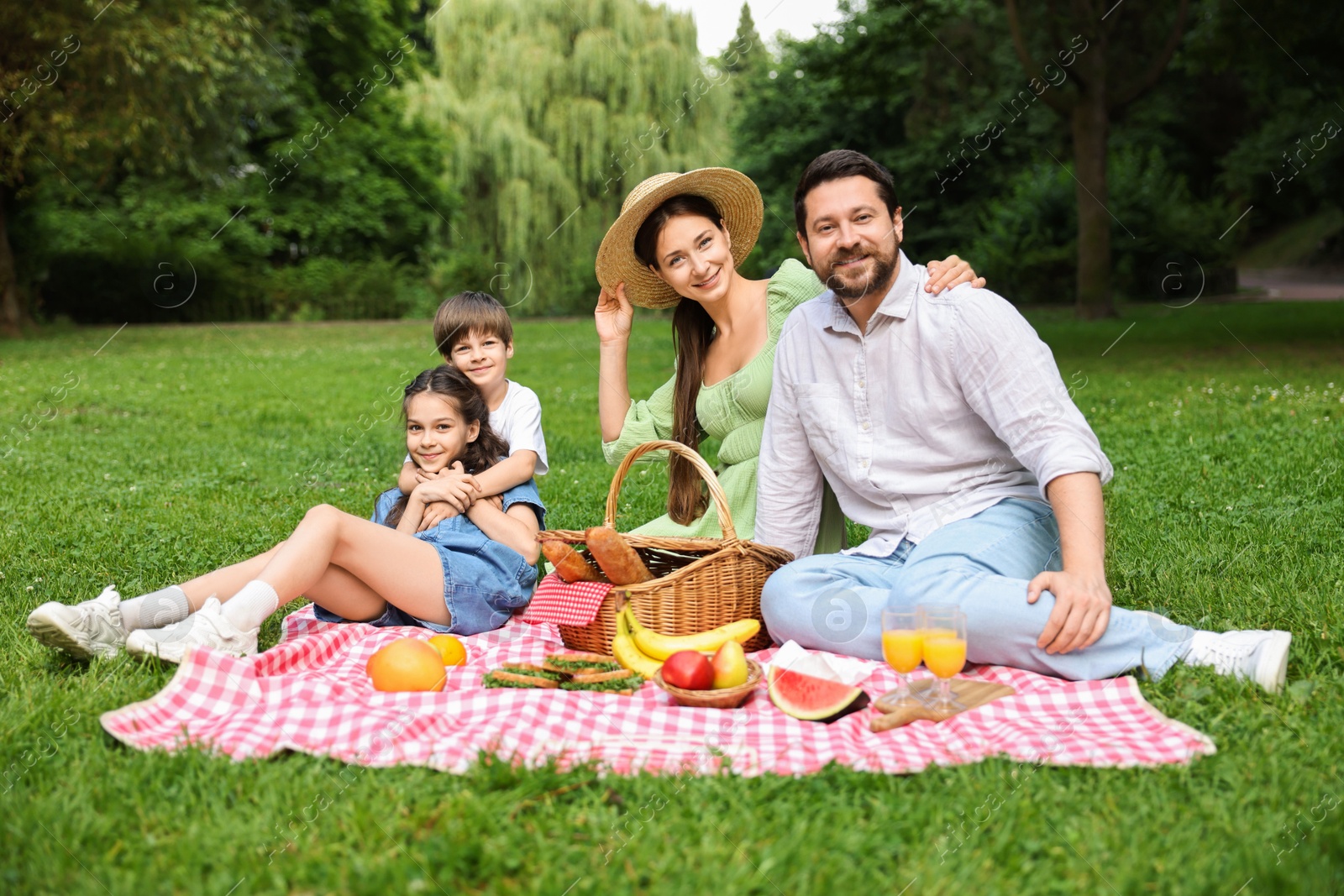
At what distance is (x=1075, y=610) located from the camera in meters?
2.89

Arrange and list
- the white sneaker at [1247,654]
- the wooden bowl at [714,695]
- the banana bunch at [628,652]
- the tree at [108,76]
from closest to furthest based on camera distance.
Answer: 1. the white sneaker at [1247,654]
2. the wooden bowl at [714,695]
3. the banana bunch at [628,652]
4. the tree at [108,76]

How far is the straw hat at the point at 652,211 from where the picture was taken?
4109 millimetres

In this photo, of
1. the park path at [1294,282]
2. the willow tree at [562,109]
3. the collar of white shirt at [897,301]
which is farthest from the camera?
the park path at [1294,282]

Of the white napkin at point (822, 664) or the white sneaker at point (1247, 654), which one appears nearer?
the white sneaker at point (1247, 654)

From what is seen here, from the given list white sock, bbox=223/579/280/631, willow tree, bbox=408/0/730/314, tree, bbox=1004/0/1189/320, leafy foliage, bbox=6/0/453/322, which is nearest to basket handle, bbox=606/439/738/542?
white sock, bbox=223/579/280/631

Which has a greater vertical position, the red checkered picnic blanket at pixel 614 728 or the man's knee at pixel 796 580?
the man's knee at pixel 796 580

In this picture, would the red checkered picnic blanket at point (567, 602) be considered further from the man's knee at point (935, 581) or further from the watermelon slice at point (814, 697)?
the man's knee at point (935, 581)

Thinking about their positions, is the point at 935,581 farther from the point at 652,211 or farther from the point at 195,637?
the point at 195,637

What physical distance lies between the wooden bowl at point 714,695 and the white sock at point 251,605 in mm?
1178

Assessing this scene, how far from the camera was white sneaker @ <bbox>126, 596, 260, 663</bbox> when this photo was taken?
3186mm

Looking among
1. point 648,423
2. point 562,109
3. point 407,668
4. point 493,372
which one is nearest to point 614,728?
point 407,668

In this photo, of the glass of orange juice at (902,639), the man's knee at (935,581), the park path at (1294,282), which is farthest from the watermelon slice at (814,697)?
the park path at (1294,282)

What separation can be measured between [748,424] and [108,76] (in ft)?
46.4

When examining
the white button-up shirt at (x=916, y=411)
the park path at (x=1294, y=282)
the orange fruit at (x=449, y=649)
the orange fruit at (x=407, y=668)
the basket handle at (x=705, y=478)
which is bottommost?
the orange fruit at (x=449, y=649)
